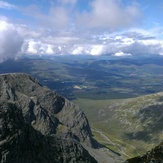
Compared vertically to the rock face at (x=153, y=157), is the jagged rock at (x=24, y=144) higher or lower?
lower

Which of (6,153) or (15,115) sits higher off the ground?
(15,115)

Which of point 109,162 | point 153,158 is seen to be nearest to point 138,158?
point 153,158

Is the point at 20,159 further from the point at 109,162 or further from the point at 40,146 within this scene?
the point at 109,162

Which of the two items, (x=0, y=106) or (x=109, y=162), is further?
(x=109, y=162)

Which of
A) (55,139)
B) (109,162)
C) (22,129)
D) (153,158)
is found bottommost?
(109,162)

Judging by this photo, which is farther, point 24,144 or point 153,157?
point 24,144

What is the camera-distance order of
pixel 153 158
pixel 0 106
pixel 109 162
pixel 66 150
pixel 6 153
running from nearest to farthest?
pixel 153 158 < pixel 6 153 < pixel 0 106 < pixel 66 150 < pixel 109 162

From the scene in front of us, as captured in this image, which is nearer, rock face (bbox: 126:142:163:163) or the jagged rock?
rock face (bbox: 126:142:163:163)

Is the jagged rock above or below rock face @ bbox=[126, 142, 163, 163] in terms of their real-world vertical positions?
below

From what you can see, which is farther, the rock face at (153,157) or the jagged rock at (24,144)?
the jagged rock at (24,144)

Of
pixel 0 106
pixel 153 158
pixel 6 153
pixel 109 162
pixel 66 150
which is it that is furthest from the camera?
pixel 109 162

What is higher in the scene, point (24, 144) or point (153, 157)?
point (153, 157)
